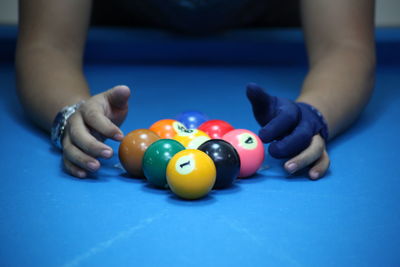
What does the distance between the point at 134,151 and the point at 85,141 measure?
0.13 metres

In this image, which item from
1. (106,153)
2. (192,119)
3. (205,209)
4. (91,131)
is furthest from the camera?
(192,119)

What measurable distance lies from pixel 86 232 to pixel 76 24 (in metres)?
1.13

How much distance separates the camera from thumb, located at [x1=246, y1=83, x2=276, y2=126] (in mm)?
1455

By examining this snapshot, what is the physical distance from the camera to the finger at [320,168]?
1.42m

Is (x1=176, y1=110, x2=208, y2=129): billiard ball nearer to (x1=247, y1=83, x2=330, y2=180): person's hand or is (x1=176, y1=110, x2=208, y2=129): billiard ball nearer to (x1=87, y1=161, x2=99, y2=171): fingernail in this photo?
(x1=247, y1=83, x2=330, y2=180): person's hand

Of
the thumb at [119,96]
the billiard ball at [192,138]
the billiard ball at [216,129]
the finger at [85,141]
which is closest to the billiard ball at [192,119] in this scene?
the billiard ball at [216,129]

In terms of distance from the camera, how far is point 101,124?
4.56ft

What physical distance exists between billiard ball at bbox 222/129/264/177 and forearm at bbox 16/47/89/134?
549 mm

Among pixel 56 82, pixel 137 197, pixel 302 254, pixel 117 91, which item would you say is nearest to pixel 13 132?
pixel 56 82

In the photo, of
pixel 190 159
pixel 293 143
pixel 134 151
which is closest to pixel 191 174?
pixel 190 159

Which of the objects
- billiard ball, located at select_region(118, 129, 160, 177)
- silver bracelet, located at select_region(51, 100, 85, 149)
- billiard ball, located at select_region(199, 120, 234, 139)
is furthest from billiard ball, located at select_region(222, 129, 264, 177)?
silver bracelet, located at select_region(51, 100, 85, 149)

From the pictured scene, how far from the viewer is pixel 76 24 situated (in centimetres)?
200

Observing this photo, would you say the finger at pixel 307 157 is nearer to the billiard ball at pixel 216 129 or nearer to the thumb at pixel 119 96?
the billiard ball at pixel 216 129

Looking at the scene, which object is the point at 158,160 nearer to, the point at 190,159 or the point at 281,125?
the point at 190,159
